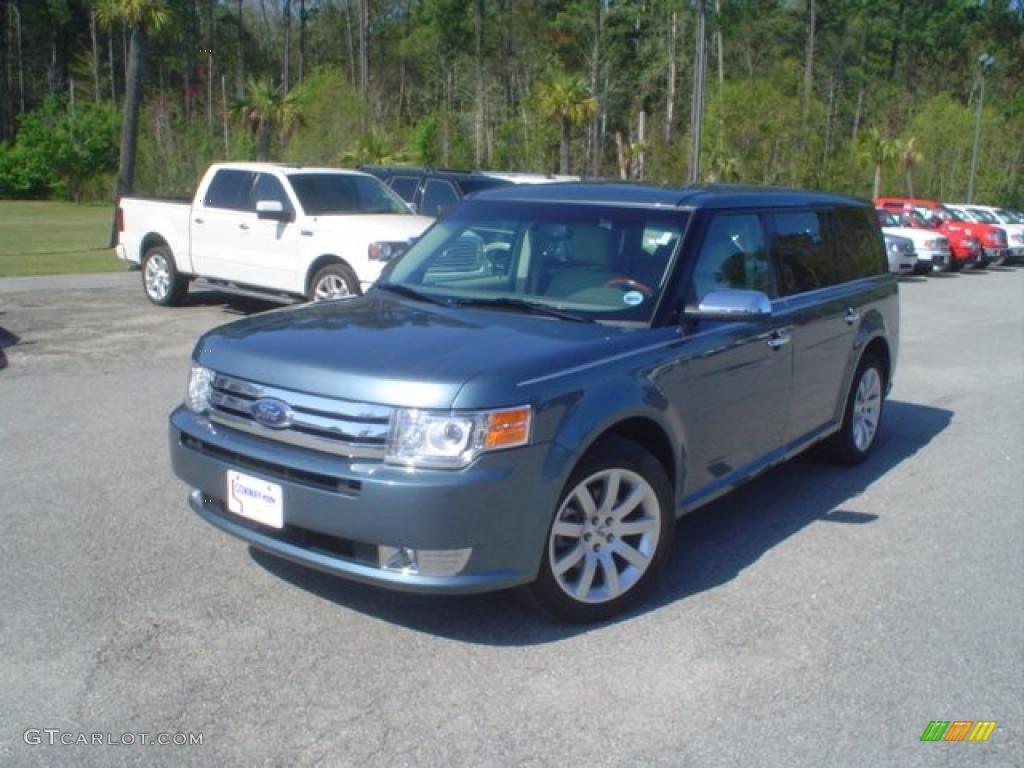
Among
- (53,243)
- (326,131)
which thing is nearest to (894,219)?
(53,243)

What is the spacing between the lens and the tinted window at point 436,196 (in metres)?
14.8

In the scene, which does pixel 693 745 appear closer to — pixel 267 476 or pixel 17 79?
pixel 267 476

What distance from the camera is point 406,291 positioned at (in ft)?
17.4

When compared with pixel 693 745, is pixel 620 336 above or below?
above

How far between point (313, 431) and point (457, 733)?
1.25 meters

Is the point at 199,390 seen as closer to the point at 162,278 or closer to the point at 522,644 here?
the point at 522,644

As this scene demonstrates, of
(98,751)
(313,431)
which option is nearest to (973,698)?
(313,431)

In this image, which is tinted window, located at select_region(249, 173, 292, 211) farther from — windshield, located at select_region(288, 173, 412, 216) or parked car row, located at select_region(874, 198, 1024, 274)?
parked car row, located at select_region(874, 198, 1024, 274)

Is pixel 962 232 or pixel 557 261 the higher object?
pixel 557 261

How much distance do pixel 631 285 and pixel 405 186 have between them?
10777mm

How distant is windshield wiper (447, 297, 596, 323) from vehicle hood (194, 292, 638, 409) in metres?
0.07

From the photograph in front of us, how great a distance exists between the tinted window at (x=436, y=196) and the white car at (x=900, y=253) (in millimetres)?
12807

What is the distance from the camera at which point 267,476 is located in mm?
4078

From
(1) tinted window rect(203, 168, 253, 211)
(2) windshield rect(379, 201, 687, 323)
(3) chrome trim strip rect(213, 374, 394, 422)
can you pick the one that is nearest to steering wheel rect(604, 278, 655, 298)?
(2) windshield rect(379, 201, 687, 323)
